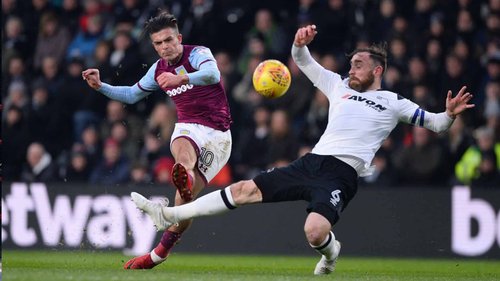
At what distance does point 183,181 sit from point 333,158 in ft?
4.42

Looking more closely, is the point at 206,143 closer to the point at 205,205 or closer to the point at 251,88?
the point at 205,205

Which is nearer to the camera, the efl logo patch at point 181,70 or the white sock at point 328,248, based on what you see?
the white sock at point 328,248

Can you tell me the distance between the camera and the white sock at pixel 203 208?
10109 millimetres

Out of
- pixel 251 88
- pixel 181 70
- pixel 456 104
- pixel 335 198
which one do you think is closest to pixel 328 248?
pixel 335 198

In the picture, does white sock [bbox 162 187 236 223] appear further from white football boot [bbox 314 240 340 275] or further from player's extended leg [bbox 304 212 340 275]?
white football boot [bbox 314 240 340 275]

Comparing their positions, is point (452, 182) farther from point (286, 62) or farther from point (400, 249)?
point (286, 62)

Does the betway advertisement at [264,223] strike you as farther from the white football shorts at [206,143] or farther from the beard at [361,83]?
the beard at [361,83]

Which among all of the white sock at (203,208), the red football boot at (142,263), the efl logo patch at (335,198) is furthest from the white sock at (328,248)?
the red football boot at (142,263)

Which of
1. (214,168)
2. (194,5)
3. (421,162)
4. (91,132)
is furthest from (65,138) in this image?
(214,168)

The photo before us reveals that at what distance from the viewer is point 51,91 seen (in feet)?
57.7

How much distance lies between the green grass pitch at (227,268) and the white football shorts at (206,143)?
99 centimetres

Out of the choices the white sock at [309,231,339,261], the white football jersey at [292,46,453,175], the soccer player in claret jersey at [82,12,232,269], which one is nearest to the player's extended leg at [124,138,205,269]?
the soccer player in claret jersey at [82,12,232,269]

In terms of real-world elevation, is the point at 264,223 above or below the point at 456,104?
below

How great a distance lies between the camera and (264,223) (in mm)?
15203
